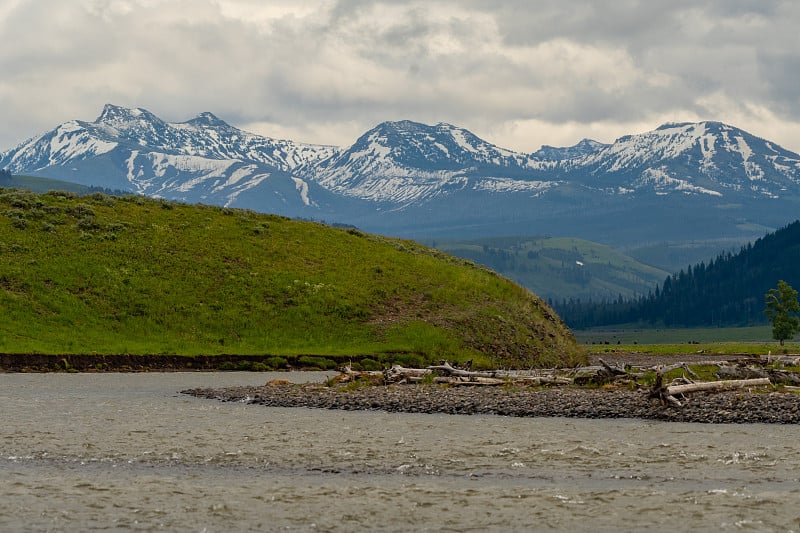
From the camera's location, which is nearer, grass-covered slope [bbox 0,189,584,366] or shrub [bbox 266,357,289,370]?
shrub [bbox 266,357,289,370]

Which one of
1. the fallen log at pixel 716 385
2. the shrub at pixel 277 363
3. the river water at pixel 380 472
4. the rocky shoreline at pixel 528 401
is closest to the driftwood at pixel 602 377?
the fallen log at pixel 716 385

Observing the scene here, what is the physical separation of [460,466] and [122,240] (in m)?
68.1

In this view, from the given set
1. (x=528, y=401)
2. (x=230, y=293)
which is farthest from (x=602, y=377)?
(x=230, y=293)

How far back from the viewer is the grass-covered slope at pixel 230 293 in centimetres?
8106

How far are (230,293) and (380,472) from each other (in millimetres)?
58155

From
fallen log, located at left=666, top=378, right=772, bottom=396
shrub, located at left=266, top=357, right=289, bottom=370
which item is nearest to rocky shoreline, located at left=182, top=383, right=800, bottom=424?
fallen log, located at left=666, top=378, right=772, bottom=396

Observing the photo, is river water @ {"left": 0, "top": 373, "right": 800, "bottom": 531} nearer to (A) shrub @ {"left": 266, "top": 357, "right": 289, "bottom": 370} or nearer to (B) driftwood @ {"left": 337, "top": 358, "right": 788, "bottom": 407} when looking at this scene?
(B) driftwood @ {"left": 337, "top": 358, "right": 788, "bottom": 407}

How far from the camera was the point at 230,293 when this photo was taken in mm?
89250

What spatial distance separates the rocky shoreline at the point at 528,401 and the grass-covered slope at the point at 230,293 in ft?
76.5

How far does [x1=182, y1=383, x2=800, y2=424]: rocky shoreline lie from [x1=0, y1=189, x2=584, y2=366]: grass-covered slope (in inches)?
918

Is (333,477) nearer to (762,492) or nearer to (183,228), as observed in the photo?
(762,492)

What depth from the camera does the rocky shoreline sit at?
45094mm

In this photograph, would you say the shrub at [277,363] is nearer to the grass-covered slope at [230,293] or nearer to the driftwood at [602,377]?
the grass-covered slope at [230,293]

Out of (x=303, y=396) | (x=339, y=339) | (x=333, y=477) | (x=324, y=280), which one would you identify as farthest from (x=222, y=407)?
(x=324, y=280)
